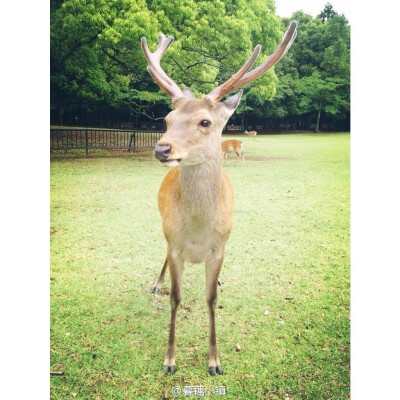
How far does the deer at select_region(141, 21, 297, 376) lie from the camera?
2.06 m

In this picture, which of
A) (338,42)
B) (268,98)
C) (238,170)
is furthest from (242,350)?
(238,170)

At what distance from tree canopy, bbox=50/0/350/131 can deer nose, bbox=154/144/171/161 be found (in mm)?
1761

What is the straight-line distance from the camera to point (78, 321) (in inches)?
113

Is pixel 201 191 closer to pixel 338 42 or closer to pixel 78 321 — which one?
pixel 78 321

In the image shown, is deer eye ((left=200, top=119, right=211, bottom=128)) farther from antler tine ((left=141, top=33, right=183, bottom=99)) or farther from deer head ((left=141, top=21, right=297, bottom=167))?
antler tine ((left=141, top=33, right=183, bottom=99))

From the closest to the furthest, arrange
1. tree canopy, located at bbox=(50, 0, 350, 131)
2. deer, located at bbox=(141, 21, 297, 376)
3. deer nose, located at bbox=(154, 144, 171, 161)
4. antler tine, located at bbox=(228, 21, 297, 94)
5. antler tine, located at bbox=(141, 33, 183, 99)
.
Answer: deer nose, located at bbox=(154, 144, 171, 161), deer, located at bbox=(141, 21, 297, 376), antler tine, located at bbox=(228, 21, 297, 94), antler tine, located at bbox=(141, 33, 183, 99), tree canopy, located at bbox=(50, 0, 350, 131)

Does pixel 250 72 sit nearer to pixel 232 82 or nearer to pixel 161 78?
pixel 232 82

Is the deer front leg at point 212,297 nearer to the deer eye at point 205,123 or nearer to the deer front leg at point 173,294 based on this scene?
the deer front leg at point 173,294

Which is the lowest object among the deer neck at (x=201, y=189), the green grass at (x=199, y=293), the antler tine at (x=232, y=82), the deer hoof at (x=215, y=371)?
the deer hoof at (x=215, y=371)

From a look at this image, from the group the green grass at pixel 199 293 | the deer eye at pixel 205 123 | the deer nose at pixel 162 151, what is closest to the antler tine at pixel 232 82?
the deer eye at pixel 205 123

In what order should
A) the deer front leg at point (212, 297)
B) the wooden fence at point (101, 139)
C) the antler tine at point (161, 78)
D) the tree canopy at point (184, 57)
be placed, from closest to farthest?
the antler tine at point (161, 78)
the deer front leg at point (212, 297)
the tree canopy at point (184, 57)
the wooden fence at point (101, 139)

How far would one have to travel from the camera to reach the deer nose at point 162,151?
1.83 m

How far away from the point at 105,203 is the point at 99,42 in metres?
1.90

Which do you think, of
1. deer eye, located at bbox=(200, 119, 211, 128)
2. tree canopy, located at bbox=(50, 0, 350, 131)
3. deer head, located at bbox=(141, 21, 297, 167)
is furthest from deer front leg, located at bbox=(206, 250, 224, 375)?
tree canopy, located at bbox=(50, 0, 350, 131)
